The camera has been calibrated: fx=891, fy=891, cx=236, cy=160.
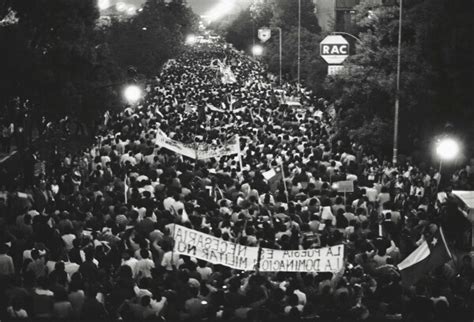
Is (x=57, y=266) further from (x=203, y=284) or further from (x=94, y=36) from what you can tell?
(x=94, y=36)

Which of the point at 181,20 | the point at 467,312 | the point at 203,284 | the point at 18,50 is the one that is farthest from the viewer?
the point at 181,20

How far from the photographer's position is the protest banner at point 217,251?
11.7m

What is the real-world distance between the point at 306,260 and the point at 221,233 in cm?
243

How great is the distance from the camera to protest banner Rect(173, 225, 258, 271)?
1173 centimetres

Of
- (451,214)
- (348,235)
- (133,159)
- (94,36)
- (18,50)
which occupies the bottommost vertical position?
(348,235)

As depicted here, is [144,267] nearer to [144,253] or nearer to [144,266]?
[144,266]

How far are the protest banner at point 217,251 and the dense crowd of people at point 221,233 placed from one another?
0.24m

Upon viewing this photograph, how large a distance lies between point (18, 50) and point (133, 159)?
388 centimetres

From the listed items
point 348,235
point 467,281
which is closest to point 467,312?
point 467,281

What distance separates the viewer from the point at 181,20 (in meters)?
107

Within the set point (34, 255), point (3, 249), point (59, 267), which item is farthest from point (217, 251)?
point (3, 249)

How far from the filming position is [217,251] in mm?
11758

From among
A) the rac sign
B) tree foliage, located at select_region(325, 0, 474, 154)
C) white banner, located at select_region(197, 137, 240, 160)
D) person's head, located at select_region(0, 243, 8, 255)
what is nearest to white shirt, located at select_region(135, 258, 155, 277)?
person's head, located at select_region(0, 243, 8, 255)

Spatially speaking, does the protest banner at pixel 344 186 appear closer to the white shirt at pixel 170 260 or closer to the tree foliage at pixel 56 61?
the white shirt at pixel 170 260
